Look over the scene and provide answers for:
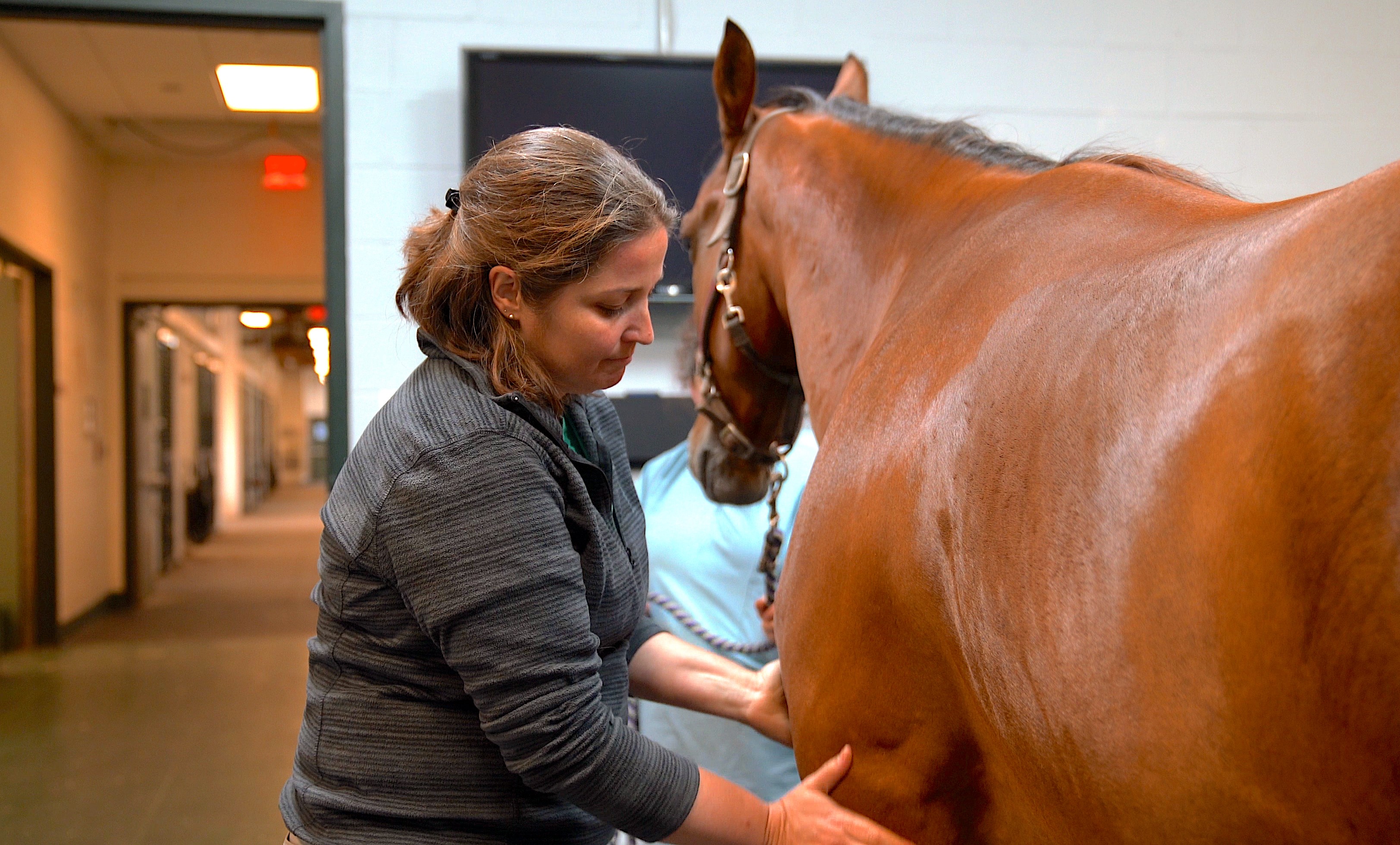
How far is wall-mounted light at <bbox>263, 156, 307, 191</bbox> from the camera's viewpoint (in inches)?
195

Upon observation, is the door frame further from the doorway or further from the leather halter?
the leather halter

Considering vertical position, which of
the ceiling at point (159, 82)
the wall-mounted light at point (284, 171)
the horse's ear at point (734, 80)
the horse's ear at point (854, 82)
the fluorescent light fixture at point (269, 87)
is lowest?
the horse's ear at point (734, 80)

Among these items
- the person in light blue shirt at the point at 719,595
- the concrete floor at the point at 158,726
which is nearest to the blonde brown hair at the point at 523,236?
the person in light blue shirt at the point at 719,595

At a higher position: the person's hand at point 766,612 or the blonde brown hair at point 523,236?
the blonde brown hair at point 523,236

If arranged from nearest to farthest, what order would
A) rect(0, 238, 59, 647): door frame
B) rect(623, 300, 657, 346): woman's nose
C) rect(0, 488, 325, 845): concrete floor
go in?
rect(623, 300, 657, 346): woman's nose → rect(0, 488, 325, 845): concrete floor → rect(0, 238, 59, 647): door frame

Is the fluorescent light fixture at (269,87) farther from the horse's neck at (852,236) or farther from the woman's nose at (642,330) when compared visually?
the woman's nose at (642,330)

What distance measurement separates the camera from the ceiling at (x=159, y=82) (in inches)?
158

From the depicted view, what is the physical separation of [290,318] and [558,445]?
1289cm

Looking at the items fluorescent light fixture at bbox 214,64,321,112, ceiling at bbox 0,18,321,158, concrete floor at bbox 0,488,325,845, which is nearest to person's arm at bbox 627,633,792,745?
concrete floor at bbox 0,488,325,845

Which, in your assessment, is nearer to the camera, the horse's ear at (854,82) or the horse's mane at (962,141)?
the horse's mane at (962,141)

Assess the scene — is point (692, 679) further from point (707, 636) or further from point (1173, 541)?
point (1173, 541)

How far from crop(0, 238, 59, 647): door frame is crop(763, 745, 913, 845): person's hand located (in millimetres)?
5202

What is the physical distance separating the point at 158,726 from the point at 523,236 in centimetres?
363

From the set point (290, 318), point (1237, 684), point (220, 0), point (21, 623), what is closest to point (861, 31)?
point (220, 0)
